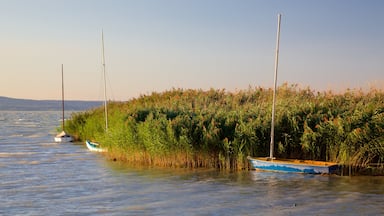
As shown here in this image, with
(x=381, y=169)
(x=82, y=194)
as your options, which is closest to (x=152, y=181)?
(x=82, y=194)

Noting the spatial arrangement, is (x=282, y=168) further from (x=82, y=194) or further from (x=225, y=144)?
(x=82, y=194)

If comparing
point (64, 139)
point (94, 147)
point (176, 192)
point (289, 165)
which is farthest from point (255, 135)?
point (64, 139)

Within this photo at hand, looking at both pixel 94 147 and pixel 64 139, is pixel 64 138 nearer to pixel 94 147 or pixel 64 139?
pixel 64 139

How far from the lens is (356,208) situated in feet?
43.5

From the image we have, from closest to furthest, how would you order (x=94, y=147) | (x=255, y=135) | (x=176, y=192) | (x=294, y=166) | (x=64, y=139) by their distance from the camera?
(x=176, y=192), (x=294, y=166), (x=255, y=135), (x=94, y=147), (x=64, y=139)

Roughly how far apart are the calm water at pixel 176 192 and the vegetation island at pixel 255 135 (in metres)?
0.94

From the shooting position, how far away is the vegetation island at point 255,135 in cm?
1830

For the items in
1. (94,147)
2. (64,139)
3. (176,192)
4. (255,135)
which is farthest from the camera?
(64,139)

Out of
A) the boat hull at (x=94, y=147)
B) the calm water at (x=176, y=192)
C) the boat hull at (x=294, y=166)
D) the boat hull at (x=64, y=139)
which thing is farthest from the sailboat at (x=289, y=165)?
the boat hull at (x=64, y=139)

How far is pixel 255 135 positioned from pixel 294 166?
2126 mm

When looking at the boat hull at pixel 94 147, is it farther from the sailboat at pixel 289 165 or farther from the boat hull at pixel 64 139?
the sailboat at pixel 289 165

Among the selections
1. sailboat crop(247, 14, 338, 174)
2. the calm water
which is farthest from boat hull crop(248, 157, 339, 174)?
the calm water

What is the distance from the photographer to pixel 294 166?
18.3 metres

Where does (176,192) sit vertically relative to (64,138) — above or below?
above
